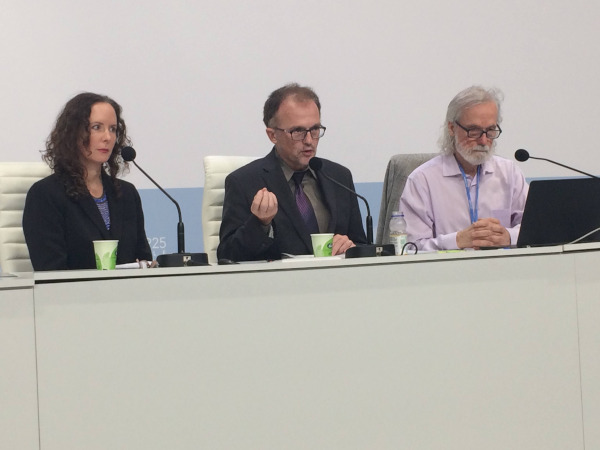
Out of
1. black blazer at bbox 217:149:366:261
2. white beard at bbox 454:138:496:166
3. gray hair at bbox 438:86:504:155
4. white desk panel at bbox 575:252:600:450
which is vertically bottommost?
white desk panel at bbox 575:252:600:450

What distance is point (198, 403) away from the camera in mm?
1669

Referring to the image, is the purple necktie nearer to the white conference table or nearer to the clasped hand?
the clasped hand

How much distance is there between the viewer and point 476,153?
2.93 m

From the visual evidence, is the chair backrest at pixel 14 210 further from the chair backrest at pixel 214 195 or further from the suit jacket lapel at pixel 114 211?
the chair backrest at pixel 214 195

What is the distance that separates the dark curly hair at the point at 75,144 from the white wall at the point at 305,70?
51cm

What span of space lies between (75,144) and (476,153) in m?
1.42

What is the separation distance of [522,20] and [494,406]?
2.63 metres

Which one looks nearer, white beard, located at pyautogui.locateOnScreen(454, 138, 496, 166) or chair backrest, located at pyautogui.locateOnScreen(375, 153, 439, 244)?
white beard, located at pyautogui.locateOnScreen(454, 138, 496, 166)

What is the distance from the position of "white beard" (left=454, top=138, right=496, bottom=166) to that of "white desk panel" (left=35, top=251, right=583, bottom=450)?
1.02m

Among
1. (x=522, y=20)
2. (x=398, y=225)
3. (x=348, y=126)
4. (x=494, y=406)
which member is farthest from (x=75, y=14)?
(x=494, y=406)

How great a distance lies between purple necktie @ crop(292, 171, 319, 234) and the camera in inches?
113

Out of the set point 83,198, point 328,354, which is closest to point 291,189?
point 83,198

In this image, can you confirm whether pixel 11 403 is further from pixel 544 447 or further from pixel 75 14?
pixel 75 14

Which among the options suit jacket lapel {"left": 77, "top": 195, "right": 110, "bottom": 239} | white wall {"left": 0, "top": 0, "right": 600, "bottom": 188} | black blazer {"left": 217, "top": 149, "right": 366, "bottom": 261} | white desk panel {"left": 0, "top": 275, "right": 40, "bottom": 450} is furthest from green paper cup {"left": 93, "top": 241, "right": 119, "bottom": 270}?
white wall {"left": 0, "top": 0, "right": 600, "bottom": 188}
